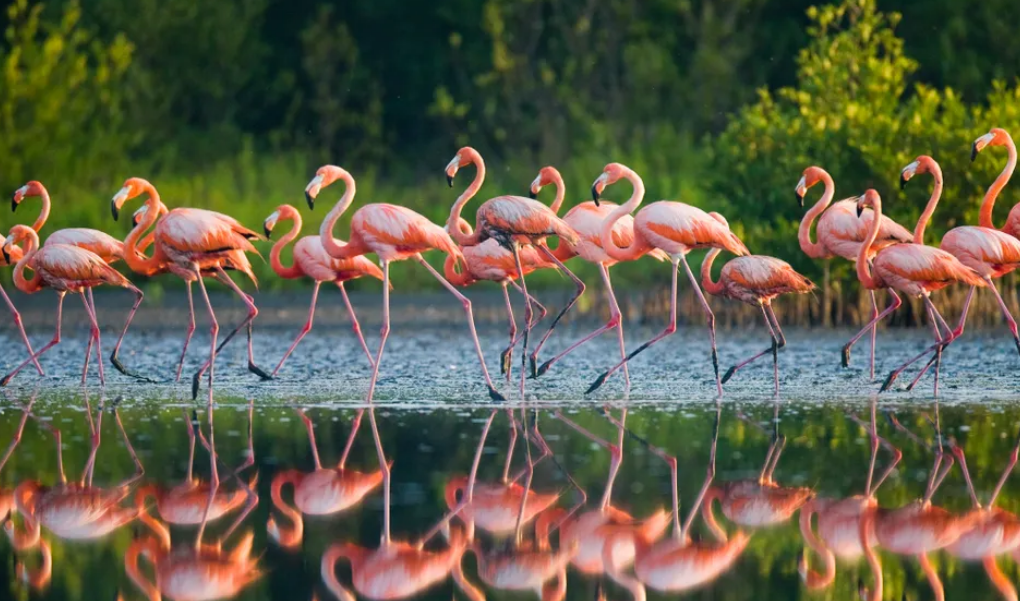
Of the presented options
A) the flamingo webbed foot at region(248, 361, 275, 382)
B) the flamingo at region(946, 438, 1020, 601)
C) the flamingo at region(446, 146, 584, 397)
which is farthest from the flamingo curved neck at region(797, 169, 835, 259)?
the flamingo at region(946, 438, 1020, 601)

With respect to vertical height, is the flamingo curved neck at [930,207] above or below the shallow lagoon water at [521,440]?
above

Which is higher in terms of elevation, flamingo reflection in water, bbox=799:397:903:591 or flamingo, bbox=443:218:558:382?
flamingo, bbox=443:218:558:382

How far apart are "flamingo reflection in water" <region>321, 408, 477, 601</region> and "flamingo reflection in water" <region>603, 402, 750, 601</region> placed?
52 cm

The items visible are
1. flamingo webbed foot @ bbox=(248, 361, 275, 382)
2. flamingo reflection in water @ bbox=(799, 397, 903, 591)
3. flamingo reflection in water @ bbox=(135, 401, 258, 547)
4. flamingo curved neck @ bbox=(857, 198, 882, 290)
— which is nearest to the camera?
flamingo reflection in water @ bbox=(799, 397, 903, 591)

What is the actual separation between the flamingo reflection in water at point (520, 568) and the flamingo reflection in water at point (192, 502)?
948mm

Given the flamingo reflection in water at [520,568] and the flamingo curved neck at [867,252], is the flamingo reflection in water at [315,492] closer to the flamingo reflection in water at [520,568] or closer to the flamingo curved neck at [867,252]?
the flamingo reflection in water at [520,568]

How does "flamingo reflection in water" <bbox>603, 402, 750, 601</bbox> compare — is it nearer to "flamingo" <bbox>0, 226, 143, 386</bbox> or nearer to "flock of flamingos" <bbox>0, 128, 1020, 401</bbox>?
"flock of flamingos" <bbox>0, 128, 1020, 401</bbox>

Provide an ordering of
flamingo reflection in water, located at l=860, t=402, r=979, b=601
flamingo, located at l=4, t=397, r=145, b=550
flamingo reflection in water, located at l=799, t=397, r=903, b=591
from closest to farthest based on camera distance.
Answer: flamingo reflection in water, located at l=799, t=397, r=903, b=591
flamingo reflection in water, located at l=860, t=402, r=979, b=601
flamingo, located at l=4, t=397, r=145, b=550

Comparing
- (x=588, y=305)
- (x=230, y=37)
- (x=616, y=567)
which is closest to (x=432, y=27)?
(x=230, y=37)

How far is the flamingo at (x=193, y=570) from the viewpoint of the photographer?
16.5 feet

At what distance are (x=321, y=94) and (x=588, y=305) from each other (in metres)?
12.7

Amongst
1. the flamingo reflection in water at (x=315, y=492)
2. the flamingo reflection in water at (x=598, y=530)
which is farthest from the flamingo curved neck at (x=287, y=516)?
the flamingo reflection in water at (x=598, y=530)

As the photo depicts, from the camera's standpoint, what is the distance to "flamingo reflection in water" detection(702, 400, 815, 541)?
5938mm

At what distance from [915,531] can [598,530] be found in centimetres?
105
